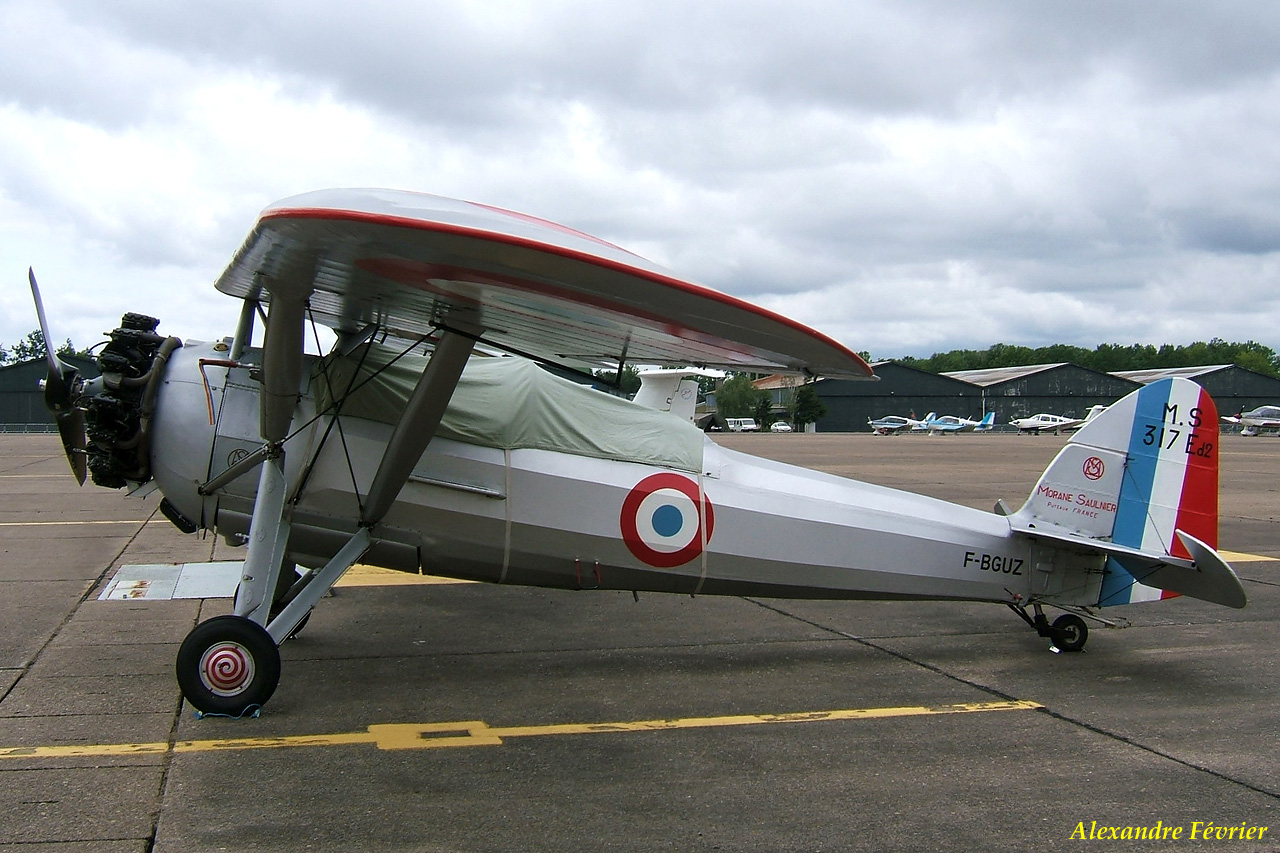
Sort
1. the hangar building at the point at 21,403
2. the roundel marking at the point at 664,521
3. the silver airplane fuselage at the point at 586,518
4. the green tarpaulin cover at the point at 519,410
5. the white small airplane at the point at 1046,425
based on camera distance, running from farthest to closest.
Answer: the white small airplane at the point at 1046,425 → the hangar building at the point at 21,403 → the roundel marking at the point at 664,521 → the green tarpaulin cover at the point at 519,410 → the silver airplane fuselage at the point at 586,518

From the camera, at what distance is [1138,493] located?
693 cm

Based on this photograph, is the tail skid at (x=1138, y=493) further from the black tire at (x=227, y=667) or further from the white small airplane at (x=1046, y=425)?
the white small airplane at (x=1046, y=425)

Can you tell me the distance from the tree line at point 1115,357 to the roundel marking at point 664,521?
12741 centimetres

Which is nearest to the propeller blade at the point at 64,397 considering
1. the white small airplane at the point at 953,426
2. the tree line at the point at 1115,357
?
the white small airplane at the point at 953,426

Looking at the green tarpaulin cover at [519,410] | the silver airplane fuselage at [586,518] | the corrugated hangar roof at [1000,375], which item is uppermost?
the corrugated hangar roof at [1000,375]

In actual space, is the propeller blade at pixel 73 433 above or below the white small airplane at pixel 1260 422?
below

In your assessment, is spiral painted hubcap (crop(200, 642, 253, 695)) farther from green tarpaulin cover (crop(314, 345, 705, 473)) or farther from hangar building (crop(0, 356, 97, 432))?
hangar building (crop(0, 356, 97, 432))

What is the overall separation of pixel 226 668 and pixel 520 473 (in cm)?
206

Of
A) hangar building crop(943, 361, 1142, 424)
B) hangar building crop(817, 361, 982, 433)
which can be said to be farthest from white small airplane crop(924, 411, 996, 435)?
hangar building crop(943, 361, 1142, 424)

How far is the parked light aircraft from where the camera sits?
5.40 metres

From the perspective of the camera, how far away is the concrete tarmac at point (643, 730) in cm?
415

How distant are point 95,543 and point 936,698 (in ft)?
33.5

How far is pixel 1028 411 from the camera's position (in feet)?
297

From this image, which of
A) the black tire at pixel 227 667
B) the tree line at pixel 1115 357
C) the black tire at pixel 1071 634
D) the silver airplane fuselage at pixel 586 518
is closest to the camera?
the black tire at pixel 227 667
